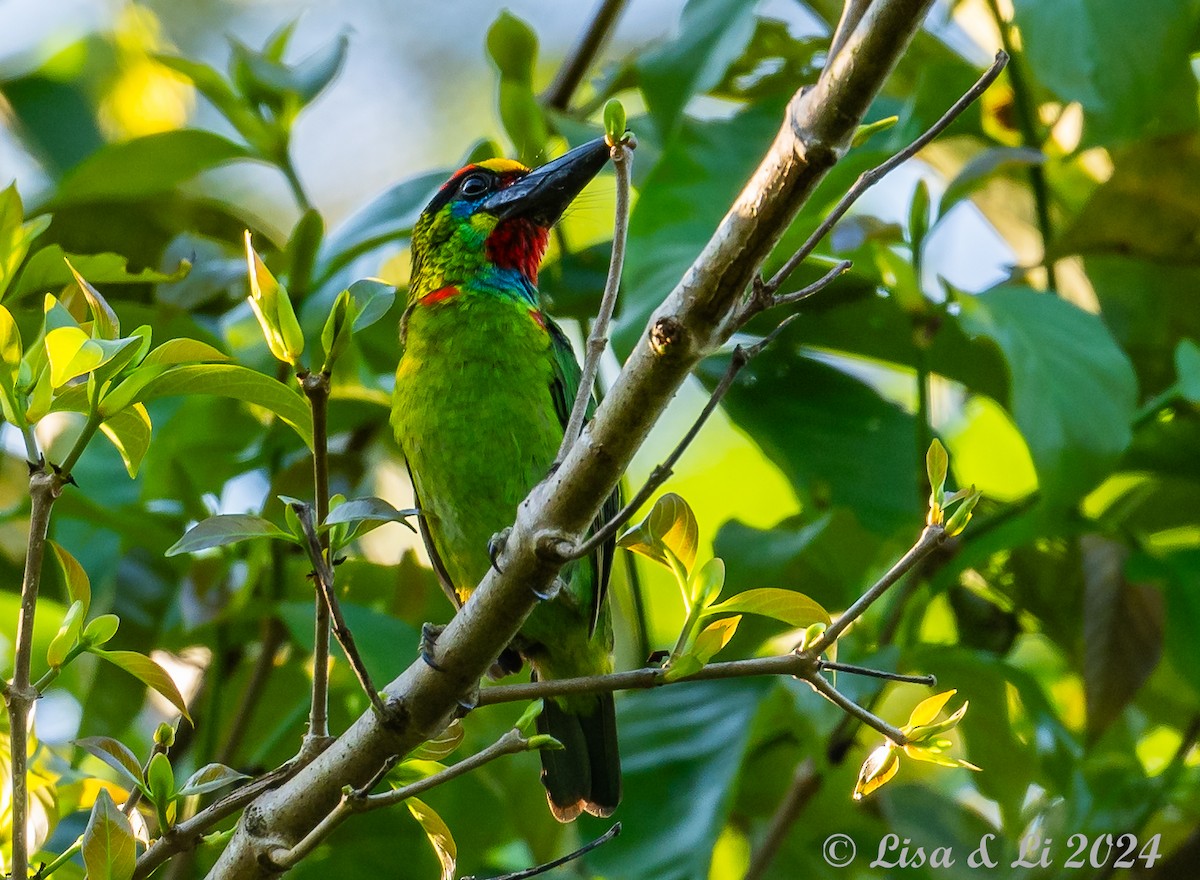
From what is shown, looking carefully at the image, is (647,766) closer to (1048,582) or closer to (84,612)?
(1048,582)

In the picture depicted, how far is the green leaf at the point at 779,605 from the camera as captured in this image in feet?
4.66

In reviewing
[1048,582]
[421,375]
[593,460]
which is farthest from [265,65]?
[1048,582]

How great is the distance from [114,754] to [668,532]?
0.68 metres

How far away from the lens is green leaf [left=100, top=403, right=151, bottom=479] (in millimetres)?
1349

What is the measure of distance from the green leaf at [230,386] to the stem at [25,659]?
0.41ft

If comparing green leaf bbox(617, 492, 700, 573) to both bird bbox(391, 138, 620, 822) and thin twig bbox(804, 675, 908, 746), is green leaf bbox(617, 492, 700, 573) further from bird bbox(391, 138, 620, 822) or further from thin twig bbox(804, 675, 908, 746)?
bird bbox(391, 138, 620, 822)

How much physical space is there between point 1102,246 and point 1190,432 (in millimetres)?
407

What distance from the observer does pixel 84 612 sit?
141cm

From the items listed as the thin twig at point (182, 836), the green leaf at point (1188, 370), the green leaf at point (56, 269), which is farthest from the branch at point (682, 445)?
the green leaf at point (1188, 370)

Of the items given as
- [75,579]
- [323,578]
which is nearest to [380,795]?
[323,578]

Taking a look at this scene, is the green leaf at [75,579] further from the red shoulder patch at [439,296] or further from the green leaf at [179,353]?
the red shoulder patch at [439,296]

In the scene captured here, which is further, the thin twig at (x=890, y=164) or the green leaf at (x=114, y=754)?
the green leaf at (x=114, y=754)

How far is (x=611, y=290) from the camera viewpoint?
1360 millimetres

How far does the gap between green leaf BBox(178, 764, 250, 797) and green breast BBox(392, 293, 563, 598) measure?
102 centimetres
